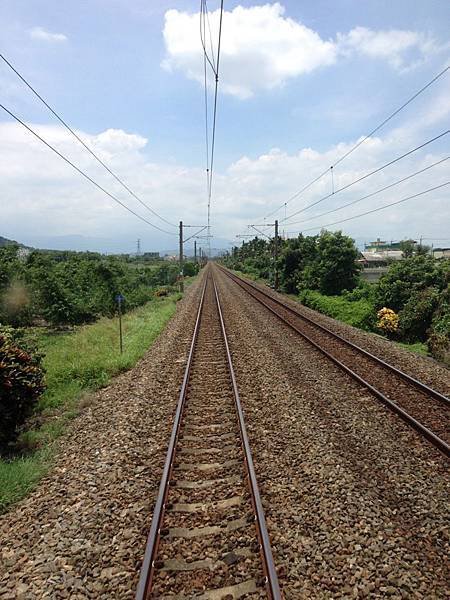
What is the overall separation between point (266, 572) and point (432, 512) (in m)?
2.38

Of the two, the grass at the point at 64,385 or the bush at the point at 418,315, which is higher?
the bush at the point at 418,315

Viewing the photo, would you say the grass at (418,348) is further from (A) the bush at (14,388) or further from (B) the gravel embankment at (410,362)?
(A) the bush at (14,388)

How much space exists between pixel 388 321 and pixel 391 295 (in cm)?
230

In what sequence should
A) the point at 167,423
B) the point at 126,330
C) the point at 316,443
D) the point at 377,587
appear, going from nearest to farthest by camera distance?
the point at 377,587, the point at 316,443, the point at 167,423, the point at 126,330

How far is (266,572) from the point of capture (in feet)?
12.4

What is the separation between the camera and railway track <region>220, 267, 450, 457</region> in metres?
7.11

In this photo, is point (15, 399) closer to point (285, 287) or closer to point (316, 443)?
point (316, 443)

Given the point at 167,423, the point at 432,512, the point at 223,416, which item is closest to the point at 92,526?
the point at 167,423

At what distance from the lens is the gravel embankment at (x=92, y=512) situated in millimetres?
3871

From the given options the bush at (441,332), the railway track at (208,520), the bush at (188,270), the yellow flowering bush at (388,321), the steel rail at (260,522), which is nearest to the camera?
the steel rail at (260,522)

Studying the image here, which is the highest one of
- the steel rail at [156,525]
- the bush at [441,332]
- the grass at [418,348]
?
the bush at [441,332]

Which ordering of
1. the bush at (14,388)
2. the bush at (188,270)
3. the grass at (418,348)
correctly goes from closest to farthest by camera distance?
the bush at (14,388), the grass at (418,348), the bush at (188,270)

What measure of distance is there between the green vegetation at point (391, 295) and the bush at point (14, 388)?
11.7 metres

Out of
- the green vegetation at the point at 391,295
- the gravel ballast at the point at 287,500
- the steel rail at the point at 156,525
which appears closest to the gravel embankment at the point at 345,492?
the gravel ballast at the point at 287,500
